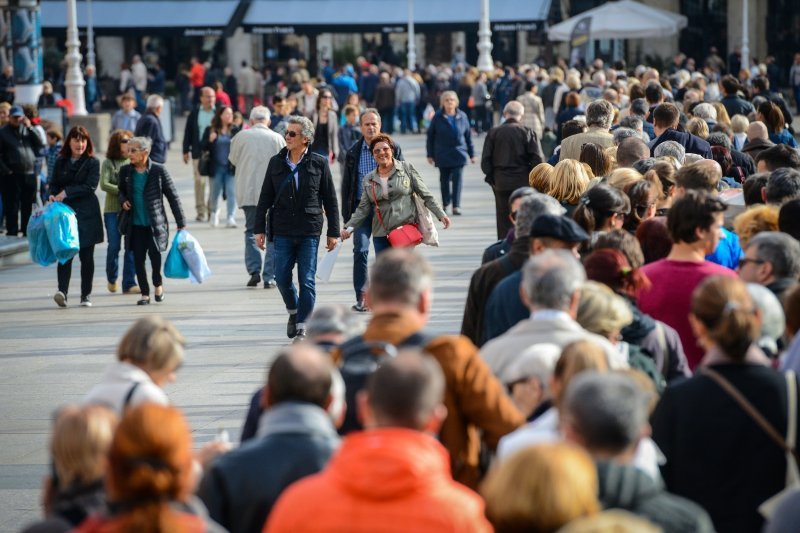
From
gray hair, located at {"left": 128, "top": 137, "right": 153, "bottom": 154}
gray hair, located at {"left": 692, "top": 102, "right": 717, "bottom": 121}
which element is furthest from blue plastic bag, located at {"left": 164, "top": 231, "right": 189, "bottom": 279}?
gray hair, located at {"left": 692, "top": 102, "right": 717, "bottom": 121}

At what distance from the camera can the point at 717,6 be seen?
50.3 m

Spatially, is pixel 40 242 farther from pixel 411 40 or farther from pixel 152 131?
pixel 411 40

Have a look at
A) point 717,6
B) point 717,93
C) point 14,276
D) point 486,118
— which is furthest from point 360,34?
point 14,276

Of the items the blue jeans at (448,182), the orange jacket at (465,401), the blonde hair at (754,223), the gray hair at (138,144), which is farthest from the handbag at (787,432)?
the blue jeans at (448,182)

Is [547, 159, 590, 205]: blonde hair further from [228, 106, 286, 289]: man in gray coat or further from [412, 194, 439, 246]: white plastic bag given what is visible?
[228, 106, 286, 289]: man in gray coat

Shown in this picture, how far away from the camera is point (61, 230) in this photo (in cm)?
1341

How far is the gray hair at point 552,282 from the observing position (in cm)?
560

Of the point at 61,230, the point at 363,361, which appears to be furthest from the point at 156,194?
the point at 363,361

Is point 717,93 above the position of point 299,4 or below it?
below

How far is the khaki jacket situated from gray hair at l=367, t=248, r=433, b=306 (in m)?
6.89

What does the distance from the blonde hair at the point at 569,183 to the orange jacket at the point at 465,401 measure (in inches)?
180

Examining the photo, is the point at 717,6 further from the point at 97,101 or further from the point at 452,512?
the point at 452,512

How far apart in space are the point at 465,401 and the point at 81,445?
1409mm

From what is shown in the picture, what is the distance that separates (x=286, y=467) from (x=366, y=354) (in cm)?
74
